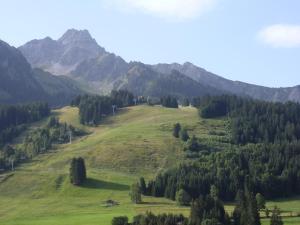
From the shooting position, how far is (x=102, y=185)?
585 feet

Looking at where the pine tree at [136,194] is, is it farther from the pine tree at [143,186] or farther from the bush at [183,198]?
the pine tree at [143,186]

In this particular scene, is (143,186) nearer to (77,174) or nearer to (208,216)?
(77,174)

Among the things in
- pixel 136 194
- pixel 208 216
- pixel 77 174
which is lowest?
pixel 136 194

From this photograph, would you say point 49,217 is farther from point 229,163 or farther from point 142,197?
point 229,163

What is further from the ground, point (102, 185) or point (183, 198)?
point (183, 198)

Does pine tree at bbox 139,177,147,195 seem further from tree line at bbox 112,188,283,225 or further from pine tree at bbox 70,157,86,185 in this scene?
tree line at bbox 112,188,283,225

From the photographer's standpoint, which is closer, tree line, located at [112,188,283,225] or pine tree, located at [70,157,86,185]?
tree line, located at [112,188,283,225]

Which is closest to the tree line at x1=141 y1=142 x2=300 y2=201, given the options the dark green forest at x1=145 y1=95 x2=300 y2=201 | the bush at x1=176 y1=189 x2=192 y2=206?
the dark green forest at x1=145 y1=95 x2=300 y2=201

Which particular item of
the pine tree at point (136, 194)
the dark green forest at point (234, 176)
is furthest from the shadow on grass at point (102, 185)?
the pine tree at point (136, 194)

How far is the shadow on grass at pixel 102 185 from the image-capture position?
17438 cm

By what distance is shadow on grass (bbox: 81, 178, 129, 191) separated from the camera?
6865 inches

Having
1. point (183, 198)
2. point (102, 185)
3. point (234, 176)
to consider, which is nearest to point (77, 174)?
point (102, 185)

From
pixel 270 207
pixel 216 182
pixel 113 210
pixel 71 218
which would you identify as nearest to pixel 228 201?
pixel 216 182

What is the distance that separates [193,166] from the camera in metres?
182
